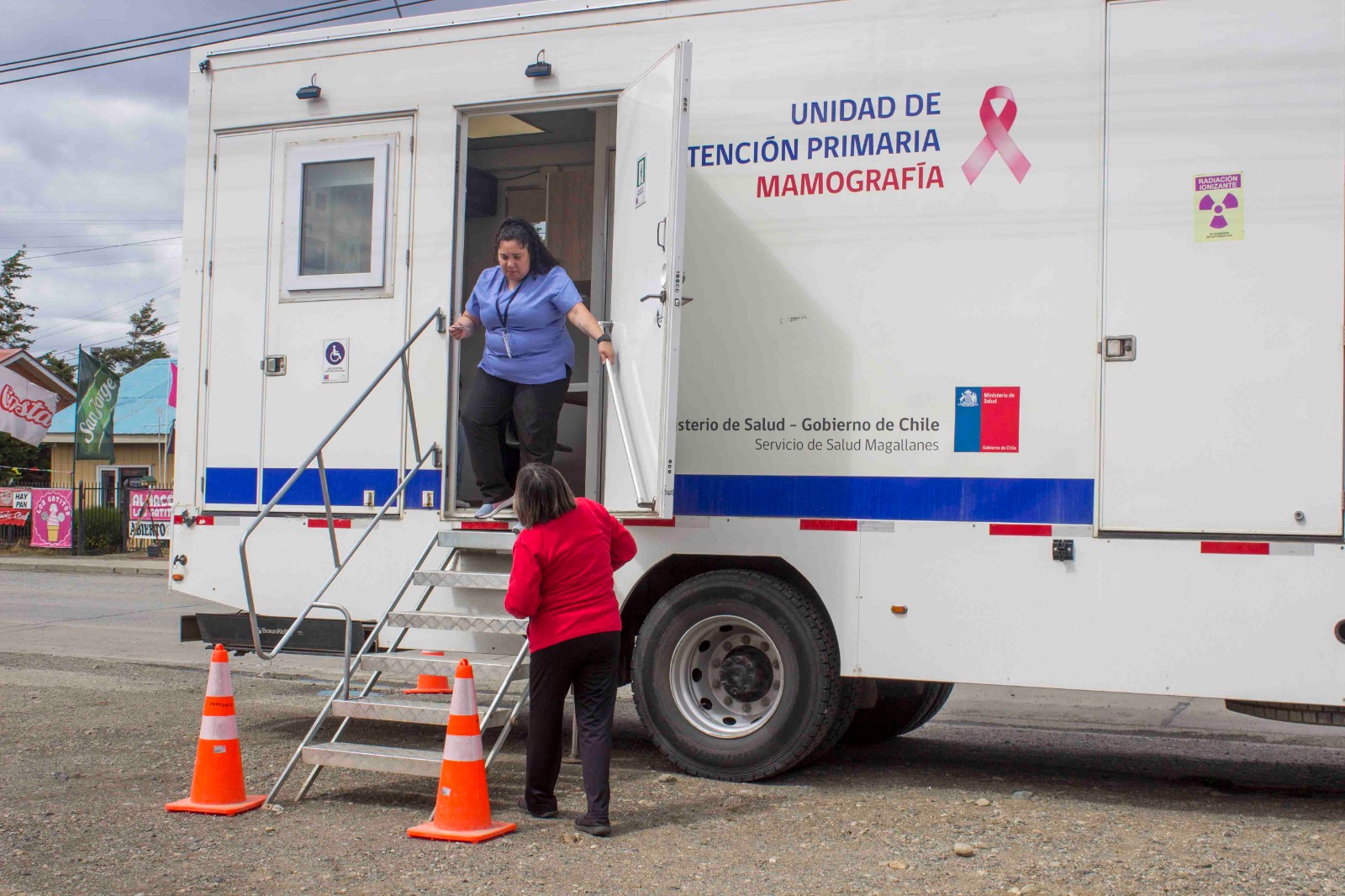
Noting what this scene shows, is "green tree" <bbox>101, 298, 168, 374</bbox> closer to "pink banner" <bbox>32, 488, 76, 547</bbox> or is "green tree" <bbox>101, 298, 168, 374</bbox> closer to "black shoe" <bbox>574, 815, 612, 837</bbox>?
"pink banner" <bbox>32, 488, 76, 547</bbox>

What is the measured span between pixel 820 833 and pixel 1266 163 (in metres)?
3.40

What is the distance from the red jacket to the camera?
16.6 ft

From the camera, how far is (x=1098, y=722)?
8.52 metres

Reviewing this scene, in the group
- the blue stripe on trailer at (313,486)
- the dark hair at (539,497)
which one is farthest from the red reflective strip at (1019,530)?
the blue stripe on trailer at (313,486)

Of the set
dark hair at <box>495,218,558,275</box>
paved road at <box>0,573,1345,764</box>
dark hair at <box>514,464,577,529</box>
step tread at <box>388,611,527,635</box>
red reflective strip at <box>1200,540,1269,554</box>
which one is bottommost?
paved road at <box>0,573,1345,764</box>

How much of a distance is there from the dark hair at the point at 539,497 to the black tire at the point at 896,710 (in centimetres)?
259

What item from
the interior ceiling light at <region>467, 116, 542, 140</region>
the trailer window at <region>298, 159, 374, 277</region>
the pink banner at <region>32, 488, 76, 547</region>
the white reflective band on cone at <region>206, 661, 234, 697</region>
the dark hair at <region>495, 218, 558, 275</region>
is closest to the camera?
the white reflective band on cone at <region>206, 661, 234, 697</region>

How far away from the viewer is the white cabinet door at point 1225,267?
522cm

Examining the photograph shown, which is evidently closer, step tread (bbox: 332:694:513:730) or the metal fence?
step tread (bbox: 332:694:513:730)

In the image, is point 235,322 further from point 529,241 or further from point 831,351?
point 831,351

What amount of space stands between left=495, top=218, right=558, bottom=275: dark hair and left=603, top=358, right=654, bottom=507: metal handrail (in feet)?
2.50

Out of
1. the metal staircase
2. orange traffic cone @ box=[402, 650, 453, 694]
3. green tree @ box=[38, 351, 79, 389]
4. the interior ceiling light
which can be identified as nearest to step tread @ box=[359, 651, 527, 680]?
the metal staircase

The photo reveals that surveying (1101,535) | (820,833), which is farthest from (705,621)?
(1101,535)

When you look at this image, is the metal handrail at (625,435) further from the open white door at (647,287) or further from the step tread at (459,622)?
the step tread at (459,622)
